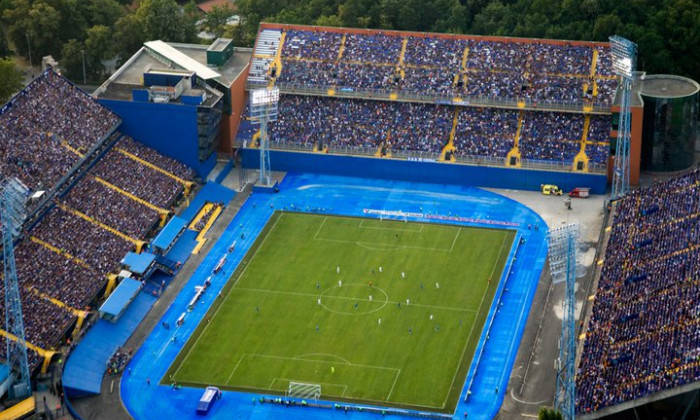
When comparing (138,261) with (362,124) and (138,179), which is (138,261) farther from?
(362,124)

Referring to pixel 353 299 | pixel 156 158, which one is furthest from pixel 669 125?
pixel 156 158

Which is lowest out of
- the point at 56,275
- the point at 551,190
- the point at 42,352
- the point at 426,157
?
the point at 42,352

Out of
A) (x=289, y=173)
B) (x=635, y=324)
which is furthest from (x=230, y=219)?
(x=635, y=324)

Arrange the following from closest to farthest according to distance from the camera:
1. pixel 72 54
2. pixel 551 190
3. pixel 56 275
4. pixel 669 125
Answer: pixel 56 275 < pixel 551 190 < pixel 669 125 < pixel 72 54

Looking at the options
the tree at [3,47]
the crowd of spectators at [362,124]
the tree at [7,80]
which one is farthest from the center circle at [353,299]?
the tree at [3,47]

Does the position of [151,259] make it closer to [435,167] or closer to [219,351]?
[219,351]

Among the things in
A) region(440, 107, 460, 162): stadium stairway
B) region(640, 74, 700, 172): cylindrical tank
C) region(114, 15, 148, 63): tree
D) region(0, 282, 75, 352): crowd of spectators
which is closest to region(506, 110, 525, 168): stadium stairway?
region(440, 107, 460, 162): stadium stairway
